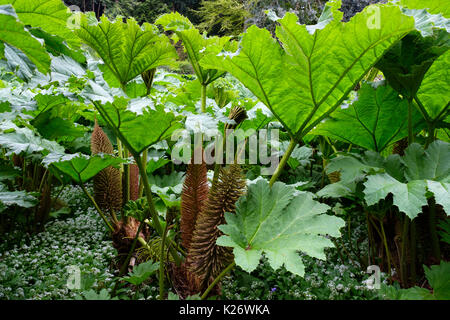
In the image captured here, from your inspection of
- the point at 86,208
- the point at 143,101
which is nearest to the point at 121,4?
the point at 86,208

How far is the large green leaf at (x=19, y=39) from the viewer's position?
0.77 meters

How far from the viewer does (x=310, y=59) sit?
3.43 ft

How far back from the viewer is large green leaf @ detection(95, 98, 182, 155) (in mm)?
1047

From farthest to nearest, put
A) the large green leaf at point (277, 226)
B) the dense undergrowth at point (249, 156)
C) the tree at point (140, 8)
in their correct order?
1. the tree at point (140, 8)
2. the dense undergrowth at point (249, 156)
3. the large green leaf at point (277, 226)

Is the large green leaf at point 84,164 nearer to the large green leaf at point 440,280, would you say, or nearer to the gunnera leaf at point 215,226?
the gunnera leaf at point 215,226

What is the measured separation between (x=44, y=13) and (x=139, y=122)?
420 mm

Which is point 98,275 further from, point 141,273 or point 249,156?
point 249,156

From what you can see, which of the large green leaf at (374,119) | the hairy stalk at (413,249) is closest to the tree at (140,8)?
the large green leaf at (374,119)

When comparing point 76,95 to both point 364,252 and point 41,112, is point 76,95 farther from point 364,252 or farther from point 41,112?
point 364,252

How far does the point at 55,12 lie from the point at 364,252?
1.59m

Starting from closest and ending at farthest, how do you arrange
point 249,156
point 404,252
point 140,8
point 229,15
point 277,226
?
point 277,226 < point 404,252 < point 249,156 < point 229,15 < point 140,8

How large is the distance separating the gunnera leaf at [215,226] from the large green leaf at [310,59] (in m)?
0.28

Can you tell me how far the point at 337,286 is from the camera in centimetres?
136

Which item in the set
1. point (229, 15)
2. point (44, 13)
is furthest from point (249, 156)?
point (229, 15)
